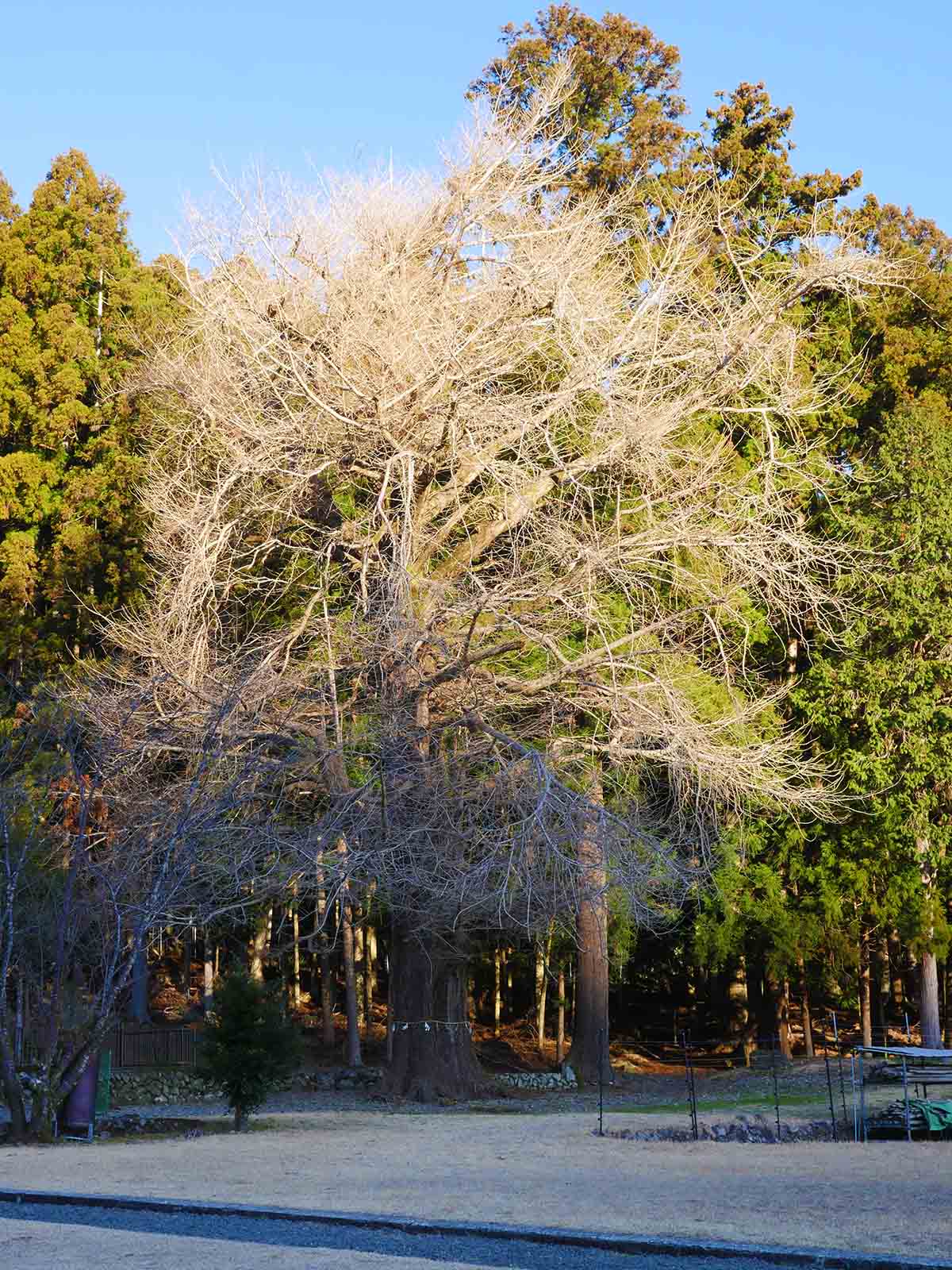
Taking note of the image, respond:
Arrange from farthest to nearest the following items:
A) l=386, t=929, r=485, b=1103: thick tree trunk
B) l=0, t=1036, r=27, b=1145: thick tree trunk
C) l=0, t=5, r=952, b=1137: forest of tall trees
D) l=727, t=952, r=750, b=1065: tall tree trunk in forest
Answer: l=727, t=952, r=750, b=1065: tall tree trunk in forest
l=386, t=929, r=485, b=1103: thick tree trunk
l=0, t=5, r=952, b=1137: forest of tall trees
l=0, t=1036, r=27, b=1145: thick tree trunk

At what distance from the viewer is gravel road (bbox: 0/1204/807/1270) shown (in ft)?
22.8

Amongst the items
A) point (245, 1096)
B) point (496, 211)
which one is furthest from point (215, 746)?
point (496, 211)

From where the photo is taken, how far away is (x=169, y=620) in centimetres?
2017

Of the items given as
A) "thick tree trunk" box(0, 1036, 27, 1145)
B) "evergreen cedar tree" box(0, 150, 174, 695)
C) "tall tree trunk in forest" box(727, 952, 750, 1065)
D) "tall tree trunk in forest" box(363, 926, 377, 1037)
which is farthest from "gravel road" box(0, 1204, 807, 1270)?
"tall tree trunk in forest" box(363, 926, 377, 1037)

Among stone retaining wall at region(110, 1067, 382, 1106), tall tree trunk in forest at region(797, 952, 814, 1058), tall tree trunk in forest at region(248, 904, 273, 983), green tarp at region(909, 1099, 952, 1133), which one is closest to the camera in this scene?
green tarp at region(909, 1099, 952, 1133)

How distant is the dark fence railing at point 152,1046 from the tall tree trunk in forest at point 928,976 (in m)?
12.1

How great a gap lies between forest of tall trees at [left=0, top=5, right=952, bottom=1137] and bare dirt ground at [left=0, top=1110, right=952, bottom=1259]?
2373 mm

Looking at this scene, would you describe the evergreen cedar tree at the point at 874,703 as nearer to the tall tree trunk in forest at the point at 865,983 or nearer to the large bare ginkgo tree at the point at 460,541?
the tall tree trunk in forest at the point at 865,983

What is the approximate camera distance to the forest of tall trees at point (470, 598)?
739 inches

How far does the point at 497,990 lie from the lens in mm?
32156

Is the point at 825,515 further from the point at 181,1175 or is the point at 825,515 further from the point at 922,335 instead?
the point at 181,1175

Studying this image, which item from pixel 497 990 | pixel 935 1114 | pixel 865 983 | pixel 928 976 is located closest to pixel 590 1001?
pixel 865 983

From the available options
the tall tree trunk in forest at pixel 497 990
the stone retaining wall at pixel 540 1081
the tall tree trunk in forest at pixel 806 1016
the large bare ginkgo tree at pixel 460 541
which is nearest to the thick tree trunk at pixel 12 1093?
the large bare ginkgo tree at pixel 460 541

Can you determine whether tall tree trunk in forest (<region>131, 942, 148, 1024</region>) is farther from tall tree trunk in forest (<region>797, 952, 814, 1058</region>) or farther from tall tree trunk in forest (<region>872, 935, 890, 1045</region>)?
tall tree trunk in forest (<region>872, 935, 890, 1045</region>)
